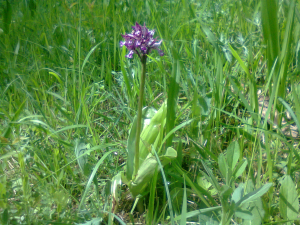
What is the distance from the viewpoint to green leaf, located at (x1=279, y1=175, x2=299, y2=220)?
0.86 m

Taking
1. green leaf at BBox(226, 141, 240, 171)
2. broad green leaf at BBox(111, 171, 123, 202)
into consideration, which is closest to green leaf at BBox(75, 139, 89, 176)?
broad green leaf at BBox(111, 171, 123, 202)

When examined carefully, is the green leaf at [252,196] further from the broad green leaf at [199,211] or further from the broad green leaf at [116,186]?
the broad green leaf at [116,186]

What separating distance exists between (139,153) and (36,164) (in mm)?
440

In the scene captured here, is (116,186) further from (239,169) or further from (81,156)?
(239,169)

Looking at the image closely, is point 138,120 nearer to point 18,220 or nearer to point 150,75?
point 18,220

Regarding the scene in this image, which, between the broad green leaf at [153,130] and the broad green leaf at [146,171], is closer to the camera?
the broad green leaf at [146,171]

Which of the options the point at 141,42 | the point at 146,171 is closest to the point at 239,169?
the point at 146,171

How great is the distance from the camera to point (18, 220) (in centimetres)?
87

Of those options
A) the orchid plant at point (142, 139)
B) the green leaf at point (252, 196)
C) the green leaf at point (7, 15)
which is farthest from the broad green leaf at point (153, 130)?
the green leaf at point (7, 15)

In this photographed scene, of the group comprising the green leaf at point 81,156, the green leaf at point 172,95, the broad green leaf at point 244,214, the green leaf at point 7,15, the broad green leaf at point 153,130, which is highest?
the green leaf at point 7,15

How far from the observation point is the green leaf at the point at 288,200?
33.8 inches

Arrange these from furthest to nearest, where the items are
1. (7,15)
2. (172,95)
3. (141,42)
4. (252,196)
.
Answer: (7,15) → (172,95) → (141,42) → (252,196)

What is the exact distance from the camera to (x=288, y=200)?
0.88 meters

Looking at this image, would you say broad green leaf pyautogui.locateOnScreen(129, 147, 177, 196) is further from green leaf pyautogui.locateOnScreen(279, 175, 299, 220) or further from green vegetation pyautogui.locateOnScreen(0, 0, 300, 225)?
green leaf pyautogui.locateOnScreen(279, 175, 299, 220)
